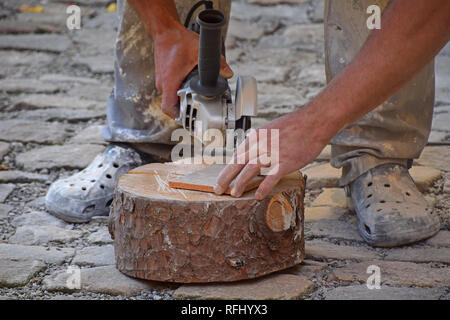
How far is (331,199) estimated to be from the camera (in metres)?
2.56

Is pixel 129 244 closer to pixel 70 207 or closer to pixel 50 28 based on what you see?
pixel 70 207

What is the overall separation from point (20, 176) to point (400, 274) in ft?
5.36

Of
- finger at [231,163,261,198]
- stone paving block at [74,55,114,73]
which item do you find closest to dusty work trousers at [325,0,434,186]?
finger at [231,163,261,198]

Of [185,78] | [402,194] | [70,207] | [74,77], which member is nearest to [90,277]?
[70,207]

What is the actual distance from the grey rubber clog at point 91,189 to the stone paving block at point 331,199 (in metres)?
0.70

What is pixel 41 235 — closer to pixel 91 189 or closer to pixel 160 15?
pixel 91 189

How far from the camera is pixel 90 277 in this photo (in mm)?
1968

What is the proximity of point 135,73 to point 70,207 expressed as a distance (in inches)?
22.0

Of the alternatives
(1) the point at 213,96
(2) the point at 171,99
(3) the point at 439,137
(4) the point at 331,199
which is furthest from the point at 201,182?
(3) the point at 439,137

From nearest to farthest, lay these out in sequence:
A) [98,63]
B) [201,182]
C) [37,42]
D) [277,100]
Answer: [201,182]
[277,100]
[98,63]
[37,42]

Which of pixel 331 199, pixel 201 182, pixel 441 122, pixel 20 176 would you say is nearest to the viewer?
pixel 201 182

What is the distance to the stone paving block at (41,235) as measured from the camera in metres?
2.26

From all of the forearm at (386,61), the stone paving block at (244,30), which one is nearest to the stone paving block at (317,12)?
the stone paving block at (244,30)

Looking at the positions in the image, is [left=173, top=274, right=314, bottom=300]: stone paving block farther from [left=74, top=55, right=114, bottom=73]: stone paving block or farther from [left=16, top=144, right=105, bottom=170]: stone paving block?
[left=74, top=55, right=114, bottom=73]: stone paving block
